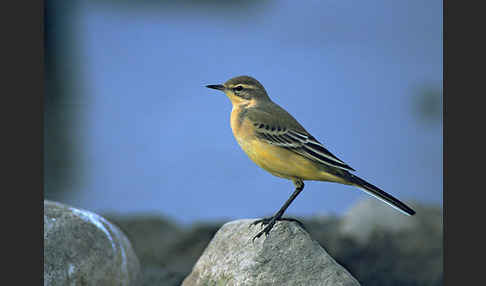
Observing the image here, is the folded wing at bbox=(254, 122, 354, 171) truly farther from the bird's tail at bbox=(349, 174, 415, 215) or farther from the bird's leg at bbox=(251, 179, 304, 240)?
the bird's leg at bbox=(251, 179, 304, 240)

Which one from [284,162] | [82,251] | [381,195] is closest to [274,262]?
[284,162]

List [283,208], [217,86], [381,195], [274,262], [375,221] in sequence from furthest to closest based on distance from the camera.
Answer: [375,221] → [217,86] → [283,208] → [274,262] → [381,195]

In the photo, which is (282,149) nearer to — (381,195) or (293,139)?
(293,139)

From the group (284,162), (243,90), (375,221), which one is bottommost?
(375,221)

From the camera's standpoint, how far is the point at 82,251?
6.16 m

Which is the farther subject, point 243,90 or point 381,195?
point 243,90

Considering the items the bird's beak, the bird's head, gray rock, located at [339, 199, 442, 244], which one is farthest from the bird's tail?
gray rock, located at [339, 199, 442, 244]

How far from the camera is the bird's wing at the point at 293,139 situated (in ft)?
17.5

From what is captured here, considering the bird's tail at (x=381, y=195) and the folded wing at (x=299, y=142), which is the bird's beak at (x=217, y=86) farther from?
the bird's tail at (x=381, y=195)

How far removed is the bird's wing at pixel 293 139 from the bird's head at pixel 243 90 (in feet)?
A: 1.02

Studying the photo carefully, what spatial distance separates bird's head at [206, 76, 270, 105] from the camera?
5730 mm

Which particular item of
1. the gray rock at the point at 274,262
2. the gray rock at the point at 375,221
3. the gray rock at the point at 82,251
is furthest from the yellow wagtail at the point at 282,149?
the gray rock at the point at 375,221

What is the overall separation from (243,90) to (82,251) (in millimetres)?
2584

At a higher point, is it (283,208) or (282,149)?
(282,149)
